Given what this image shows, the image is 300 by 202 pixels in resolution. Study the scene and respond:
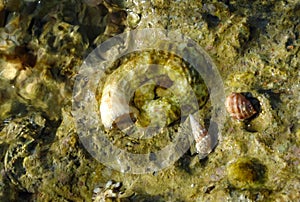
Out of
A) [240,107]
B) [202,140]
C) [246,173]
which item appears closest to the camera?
[246,173]

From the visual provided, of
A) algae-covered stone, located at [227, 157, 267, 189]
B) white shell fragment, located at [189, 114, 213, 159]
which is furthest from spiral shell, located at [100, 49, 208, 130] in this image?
algae-covered stone, located at [227, 157, 267, 189]

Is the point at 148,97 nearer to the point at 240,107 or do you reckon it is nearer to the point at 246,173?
the point at 240,107

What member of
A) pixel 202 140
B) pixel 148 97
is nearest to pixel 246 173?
pixel 202 140

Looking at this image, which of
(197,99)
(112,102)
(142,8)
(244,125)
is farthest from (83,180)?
(142,8)

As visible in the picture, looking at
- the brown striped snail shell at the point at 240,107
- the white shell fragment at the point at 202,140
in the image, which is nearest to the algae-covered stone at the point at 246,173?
the white shell fragment at the point at 202,140

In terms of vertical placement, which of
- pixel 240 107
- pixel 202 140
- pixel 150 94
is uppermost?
pixel 240 107

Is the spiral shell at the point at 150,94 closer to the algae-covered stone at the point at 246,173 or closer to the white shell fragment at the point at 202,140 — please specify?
the white shell fragment at the point at 202,140
